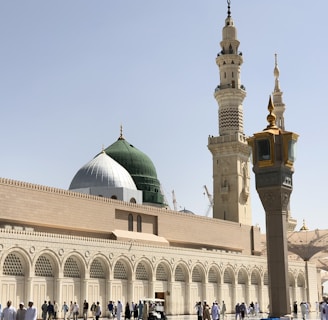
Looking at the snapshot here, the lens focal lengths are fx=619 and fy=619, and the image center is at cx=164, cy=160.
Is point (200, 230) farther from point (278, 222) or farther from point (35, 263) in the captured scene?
point (278, 222)

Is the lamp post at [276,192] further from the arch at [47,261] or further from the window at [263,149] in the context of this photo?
the arch at [47,261]

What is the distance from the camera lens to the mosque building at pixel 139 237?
28.8 metres

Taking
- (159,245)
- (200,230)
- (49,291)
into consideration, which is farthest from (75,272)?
(200,230)

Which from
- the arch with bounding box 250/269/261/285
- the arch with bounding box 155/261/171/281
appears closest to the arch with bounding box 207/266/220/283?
the arch with bounding box 155/261/171/281

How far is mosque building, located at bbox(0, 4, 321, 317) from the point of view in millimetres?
28828

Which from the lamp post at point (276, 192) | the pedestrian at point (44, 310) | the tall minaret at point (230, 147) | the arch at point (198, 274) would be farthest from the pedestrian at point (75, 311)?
the tall minaret at point (230, 147)

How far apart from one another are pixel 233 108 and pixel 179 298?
18.8 meters

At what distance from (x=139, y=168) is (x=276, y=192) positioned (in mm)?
32211

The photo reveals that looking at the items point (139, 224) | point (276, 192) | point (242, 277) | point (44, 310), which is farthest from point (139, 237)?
point (276, 192)

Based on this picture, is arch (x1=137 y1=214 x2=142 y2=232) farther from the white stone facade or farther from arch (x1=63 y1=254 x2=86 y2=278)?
arch (x1=63 y1=254 x2=86 y2=278)

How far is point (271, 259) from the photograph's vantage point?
1711 centimetres

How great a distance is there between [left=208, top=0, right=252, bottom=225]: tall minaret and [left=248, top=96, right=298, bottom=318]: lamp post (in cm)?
3073

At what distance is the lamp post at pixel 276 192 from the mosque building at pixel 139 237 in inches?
516

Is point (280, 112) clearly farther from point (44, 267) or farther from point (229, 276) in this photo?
point (44, 267)
